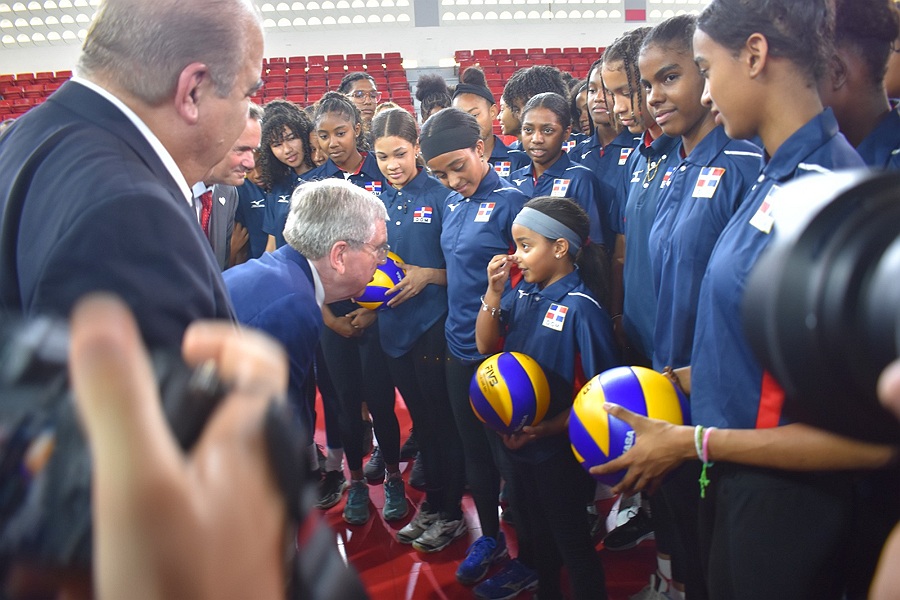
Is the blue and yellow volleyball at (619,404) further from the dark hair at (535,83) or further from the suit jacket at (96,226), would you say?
the dark hair at (535,83)

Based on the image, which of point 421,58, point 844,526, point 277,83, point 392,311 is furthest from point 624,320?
point 421,58

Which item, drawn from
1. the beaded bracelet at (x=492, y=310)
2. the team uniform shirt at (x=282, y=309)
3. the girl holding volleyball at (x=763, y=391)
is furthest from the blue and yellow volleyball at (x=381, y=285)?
the girl holding volleyball at (x=763, y=391)

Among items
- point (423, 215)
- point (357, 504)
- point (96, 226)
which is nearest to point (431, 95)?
point (423, 215)

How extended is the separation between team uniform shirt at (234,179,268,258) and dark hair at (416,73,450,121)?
1.65 meters

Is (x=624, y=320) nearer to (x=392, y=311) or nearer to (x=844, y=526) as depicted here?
(x=392, y=311)

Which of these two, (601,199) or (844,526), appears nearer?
(844,526)

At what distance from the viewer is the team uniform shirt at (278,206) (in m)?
3.92

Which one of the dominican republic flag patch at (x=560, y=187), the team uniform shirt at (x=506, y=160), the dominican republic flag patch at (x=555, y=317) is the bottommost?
the dominican republic flag patch at (x=555, y=317)

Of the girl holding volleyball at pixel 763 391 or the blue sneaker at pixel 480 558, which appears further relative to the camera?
the blue sneaker at pixel 480 558

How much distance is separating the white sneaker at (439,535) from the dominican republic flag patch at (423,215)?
148 centimetres

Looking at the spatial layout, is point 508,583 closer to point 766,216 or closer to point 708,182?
point 708,182

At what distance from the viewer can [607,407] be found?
175 cm

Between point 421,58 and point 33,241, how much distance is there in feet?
49.6

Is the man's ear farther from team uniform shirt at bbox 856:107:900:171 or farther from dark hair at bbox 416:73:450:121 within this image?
dark hair at bbox 416:73:450:121
